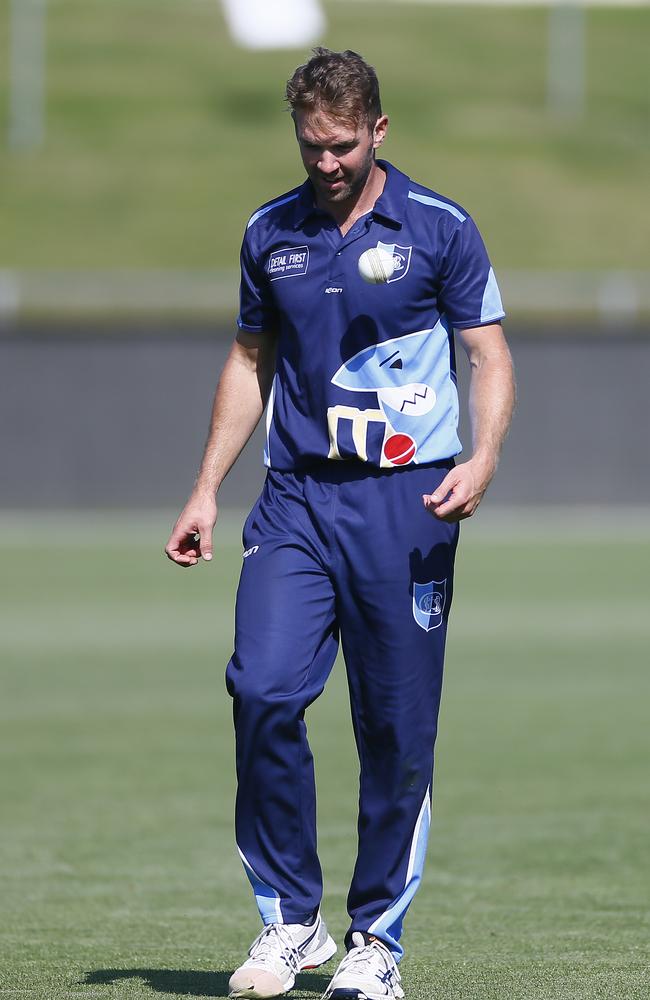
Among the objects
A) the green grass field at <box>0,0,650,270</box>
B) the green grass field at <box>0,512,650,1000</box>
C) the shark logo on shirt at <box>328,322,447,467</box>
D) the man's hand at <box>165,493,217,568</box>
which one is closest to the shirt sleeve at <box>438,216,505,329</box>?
the shark logo on shirt at <box>328,322,447,467</box>

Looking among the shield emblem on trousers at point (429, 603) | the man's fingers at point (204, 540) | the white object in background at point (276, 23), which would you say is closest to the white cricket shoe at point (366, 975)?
the shield emblem on trousers at point (429, 603)

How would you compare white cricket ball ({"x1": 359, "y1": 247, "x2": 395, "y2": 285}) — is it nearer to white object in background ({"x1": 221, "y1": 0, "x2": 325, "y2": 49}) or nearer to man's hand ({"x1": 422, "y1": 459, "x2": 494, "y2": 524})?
man's hand ({"x1": 422, "y1": 459, "x2": 494, "y2": 524})

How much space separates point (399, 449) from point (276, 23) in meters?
43.0

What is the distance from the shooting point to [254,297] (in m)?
4.71

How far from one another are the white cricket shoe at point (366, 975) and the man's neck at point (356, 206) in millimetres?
1783

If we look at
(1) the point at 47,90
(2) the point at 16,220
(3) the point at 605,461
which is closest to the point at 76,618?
(3) the point at 605,461

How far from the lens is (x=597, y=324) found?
87.1 feet

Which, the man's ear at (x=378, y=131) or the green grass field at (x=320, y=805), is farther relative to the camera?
the green grass field at (x=320, y=805)

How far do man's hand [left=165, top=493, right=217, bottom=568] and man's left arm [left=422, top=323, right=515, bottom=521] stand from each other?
0.60m

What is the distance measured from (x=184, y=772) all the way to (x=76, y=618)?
638cm

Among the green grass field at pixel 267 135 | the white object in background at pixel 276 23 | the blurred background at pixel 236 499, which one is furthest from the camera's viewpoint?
the white object in background at pixel 276 23

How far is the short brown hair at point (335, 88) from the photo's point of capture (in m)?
4.38

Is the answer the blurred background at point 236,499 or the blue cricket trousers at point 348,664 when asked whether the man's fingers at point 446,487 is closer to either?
the blue cricket trousers at point 348,664

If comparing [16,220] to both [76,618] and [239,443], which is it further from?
[239,443]
